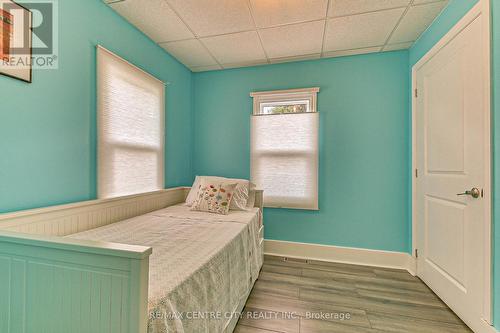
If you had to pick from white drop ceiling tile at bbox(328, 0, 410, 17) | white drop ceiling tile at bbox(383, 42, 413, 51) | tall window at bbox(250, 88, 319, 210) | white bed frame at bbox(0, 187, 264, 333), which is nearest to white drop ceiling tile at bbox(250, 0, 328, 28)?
white drop ceiling tile at bbox(328, 0, 410, 17)

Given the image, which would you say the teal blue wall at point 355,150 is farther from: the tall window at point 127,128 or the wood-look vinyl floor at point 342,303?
the tall window at point 127,128

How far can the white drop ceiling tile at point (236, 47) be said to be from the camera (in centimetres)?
240

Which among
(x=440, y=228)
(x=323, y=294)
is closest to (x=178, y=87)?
(x=323, y=294)

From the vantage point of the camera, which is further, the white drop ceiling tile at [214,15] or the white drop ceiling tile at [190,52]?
the white drop ceiling tile at [190,52]

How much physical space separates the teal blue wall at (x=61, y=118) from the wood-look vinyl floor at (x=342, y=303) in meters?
1.64

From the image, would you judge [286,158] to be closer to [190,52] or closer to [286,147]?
[286,147]

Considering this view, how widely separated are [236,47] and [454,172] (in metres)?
2.46

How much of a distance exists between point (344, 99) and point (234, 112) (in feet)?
4.78

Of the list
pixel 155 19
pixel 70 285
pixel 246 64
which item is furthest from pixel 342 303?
pixel 155 19

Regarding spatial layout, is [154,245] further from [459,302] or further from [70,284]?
[459,302]

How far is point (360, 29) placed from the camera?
224 cm

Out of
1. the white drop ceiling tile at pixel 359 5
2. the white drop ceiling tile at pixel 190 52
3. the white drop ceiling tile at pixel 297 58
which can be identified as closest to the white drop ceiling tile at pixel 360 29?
the white drop ceiling tile at pixel 359 5

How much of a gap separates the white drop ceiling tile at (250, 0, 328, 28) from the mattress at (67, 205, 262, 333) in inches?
75.2

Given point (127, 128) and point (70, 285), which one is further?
point (127, 128)
